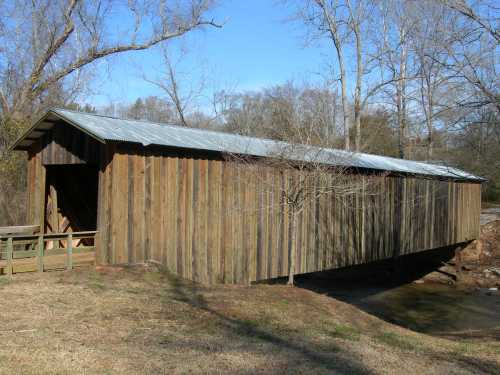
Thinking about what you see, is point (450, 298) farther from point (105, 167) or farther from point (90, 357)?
point (90, 357)

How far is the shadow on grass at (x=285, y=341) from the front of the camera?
604 centimetres

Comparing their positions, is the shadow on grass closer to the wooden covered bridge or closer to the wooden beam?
the wooden covered bridge

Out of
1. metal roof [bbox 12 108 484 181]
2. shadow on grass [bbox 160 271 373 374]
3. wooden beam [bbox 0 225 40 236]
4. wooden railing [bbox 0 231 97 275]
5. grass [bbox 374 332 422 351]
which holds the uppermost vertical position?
metal roof [bbox 12 108 484 181]

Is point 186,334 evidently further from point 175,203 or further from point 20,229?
point 20,229

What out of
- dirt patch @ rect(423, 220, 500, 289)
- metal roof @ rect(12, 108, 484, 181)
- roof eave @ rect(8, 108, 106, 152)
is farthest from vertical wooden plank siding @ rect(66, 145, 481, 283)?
dirt patch @ rect(423, 220, 500, 289)

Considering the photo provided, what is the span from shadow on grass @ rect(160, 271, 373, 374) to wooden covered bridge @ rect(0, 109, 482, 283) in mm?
2020

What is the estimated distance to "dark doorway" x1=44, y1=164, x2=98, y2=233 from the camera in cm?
1295

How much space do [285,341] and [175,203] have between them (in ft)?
16.3

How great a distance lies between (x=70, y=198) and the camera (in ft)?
45.7

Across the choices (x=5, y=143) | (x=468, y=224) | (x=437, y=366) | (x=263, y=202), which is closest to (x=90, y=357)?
(x=437, y=366)

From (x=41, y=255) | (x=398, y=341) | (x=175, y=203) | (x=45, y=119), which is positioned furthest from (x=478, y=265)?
(x=41, y=255)

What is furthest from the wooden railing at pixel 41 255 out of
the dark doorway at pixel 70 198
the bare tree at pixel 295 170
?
the bare tree at pixel 295 170

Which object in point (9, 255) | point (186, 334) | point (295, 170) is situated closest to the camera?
point (186, 334)

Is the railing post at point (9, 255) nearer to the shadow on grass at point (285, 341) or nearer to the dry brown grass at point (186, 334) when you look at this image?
the dry brown grass at point (186, 334)
